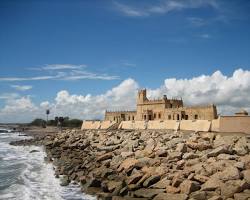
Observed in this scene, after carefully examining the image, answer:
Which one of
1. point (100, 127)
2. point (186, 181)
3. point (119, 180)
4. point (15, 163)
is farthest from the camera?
point (100, 127)

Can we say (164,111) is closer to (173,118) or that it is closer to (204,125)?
(173,118)

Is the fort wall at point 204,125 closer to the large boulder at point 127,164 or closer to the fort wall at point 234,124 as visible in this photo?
the fort wall at point 234,124

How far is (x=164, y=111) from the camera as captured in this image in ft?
181

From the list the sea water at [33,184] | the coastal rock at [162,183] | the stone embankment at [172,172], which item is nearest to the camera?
the stone embankment at [172,172]

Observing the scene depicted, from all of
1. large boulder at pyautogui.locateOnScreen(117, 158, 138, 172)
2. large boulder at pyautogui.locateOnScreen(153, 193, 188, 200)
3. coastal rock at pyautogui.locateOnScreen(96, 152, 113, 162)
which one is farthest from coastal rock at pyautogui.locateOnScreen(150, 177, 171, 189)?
coastal rock at pyautogui.locateOnScreen(96, 152, 113, 162)

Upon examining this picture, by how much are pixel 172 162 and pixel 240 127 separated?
12817mm

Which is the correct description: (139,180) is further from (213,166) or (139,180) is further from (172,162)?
(213,166)

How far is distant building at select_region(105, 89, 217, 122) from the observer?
47.4m

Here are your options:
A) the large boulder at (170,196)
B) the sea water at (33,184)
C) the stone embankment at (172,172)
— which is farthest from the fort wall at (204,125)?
the large boulder at (170,196)

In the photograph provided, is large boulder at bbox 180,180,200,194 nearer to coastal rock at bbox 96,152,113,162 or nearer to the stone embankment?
the stone embankment

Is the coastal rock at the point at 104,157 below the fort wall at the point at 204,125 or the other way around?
below

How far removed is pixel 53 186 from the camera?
2312cm

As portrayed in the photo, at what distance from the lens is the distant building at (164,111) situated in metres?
47.4

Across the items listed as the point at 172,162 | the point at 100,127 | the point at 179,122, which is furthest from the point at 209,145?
the point at 100,127
